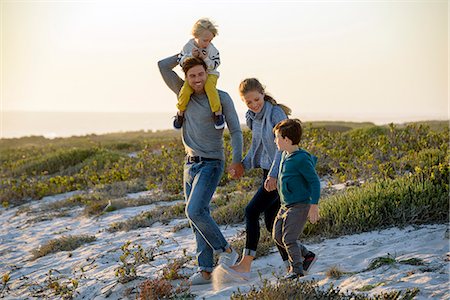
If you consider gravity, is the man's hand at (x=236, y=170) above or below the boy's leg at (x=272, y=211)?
above

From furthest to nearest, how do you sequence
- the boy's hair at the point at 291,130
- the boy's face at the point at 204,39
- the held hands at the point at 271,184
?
the boy's face at the point at 204,39, the held hands at the point at 271,184, the boy's hair at the point at 291,130

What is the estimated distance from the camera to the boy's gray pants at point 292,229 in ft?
17.0

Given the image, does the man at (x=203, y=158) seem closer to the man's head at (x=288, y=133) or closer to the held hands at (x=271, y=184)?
the held hands at (x=271, y=184)

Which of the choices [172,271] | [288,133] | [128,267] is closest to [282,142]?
[288,133]

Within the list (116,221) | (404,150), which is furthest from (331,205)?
(404,150)

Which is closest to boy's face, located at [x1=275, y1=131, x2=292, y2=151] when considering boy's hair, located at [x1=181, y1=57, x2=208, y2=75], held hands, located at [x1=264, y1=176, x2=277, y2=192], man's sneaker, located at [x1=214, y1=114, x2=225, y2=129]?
held hands, located at [x1=264, y1=176, x2=277, y2=192]

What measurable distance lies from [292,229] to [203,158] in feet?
4.05

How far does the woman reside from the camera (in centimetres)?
559

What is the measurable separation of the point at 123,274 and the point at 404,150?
297 inches

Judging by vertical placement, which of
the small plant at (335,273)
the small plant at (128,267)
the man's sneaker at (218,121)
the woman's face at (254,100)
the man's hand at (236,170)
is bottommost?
the small plant at (128,267)

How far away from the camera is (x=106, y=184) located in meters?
13.4

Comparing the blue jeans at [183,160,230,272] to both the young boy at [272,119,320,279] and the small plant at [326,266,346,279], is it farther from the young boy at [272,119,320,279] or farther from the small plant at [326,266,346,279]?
the small plant at [326,266,346,279]

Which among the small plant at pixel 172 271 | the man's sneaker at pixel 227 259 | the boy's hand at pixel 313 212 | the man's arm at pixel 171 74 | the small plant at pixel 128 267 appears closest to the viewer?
the boy's hand at pixel 313 212

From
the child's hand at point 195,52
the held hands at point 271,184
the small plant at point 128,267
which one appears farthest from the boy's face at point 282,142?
the small plant at point 128,267
